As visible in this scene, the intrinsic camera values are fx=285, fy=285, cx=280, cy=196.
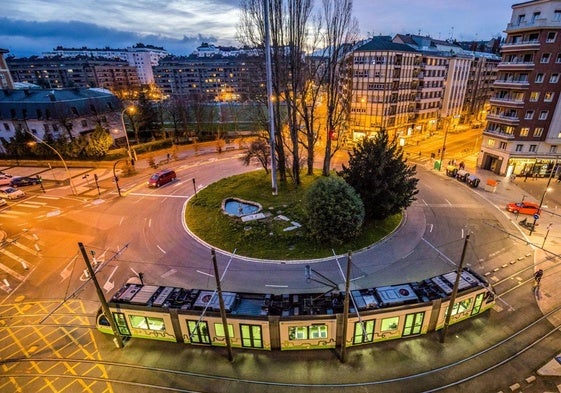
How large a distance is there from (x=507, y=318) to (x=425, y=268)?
18.5 ft

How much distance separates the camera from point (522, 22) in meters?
37.4

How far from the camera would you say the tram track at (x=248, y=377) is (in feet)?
46.3

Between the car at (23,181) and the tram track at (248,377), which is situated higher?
the car at (23,181)

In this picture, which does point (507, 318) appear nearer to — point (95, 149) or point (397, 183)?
point (397, 183)

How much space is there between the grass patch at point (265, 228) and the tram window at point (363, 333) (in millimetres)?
8387

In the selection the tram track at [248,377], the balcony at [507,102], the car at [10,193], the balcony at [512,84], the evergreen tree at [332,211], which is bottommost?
the tram track at [248,377]

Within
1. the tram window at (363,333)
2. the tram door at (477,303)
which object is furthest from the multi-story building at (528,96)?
the tram window at (363,333)

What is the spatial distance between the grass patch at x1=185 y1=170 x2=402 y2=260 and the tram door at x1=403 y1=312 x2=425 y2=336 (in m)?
8.69

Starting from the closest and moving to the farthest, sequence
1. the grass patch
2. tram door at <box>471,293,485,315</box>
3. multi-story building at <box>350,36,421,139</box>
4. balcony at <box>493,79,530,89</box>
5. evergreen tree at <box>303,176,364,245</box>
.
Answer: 1. tram door at <box>471,293,485,315</box>
2. evergreen tree at <box>303,176,364,245</box>
3. the grass patch
4. balcony at <box>493,79,530,89</box>
5. multi-story building at <box>350,36,421,139</box>

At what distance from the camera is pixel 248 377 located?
14.7 m

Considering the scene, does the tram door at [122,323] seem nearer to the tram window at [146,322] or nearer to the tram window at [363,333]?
the tram window at [146,322]

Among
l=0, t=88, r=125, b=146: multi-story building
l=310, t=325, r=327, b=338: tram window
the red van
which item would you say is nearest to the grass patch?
the red van

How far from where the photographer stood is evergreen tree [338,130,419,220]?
84.8 ft

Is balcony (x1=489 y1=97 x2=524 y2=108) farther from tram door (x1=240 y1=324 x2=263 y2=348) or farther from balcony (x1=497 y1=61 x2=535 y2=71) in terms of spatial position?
tram door (x1=240 y1=324 x2=263 y2=348)
